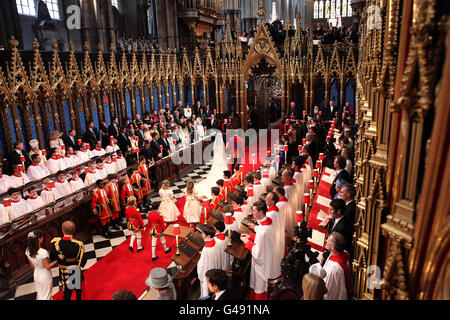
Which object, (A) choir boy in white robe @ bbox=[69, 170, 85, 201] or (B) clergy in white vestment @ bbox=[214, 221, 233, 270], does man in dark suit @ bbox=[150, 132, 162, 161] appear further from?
(B) clergy in white vestment @ bbox=[214, 221, 233, 270]

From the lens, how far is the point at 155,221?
24.8 ft

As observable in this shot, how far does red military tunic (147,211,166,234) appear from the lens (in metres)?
7.53

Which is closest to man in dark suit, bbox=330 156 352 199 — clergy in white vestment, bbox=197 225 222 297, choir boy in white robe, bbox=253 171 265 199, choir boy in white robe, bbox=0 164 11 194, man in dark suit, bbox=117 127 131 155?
choir boy in white robe, bbox=253 171 265 199

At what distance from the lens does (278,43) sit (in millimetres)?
19078

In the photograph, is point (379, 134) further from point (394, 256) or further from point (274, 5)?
point (274, 5)

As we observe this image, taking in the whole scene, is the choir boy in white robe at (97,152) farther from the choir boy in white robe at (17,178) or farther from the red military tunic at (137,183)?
the choir boy in white robe at (17,178)

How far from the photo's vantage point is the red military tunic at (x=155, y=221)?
24.7ft

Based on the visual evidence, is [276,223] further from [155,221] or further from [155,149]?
[155,149]

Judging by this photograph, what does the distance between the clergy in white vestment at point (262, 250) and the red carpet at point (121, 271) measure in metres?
2.49

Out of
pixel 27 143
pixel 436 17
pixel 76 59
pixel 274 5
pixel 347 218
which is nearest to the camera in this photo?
pixel 436 17

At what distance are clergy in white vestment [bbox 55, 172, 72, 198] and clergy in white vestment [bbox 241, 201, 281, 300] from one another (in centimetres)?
598

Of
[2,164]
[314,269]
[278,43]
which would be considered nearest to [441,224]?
[314,269]

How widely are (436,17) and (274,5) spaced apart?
42153 millimetres

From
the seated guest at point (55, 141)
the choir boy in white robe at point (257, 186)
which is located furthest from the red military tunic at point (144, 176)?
the choir boy in white robe at point (257, 186)
